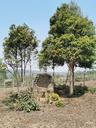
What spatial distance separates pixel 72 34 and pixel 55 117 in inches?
371

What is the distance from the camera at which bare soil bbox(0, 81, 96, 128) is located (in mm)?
15703

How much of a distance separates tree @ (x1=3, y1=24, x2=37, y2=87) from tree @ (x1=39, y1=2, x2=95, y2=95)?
1506 millimetres

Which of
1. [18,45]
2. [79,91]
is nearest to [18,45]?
[18,45]

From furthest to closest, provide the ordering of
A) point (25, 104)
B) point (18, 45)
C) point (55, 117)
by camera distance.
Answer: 1. point (18, 45)
2. point (25, 104)
3. point (55, 117)

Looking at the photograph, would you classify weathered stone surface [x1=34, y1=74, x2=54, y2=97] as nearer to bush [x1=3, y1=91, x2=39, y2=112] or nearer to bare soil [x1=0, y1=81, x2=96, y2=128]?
bare soil [x1=0, y1=81, x2=96, y2=128]

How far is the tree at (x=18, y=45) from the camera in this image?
84.0 feet

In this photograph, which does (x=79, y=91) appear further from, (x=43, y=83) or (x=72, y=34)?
(x=72, y=34)

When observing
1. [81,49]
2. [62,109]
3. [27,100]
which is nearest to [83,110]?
[62,109]

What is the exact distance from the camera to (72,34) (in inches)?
1026

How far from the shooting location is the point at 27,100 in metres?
20.8

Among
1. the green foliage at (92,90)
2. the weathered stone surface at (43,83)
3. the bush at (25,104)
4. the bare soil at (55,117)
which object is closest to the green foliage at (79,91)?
the green foliage at (92,90)

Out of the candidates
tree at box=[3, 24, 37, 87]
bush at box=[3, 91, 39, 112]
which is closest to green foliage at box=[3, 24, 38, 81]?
tree at box=[3, 24, 37, 87]

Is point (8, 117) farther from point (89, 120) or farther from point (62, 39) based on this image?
point (62, 39)

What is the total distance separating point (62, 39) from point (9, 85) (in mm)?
12748
